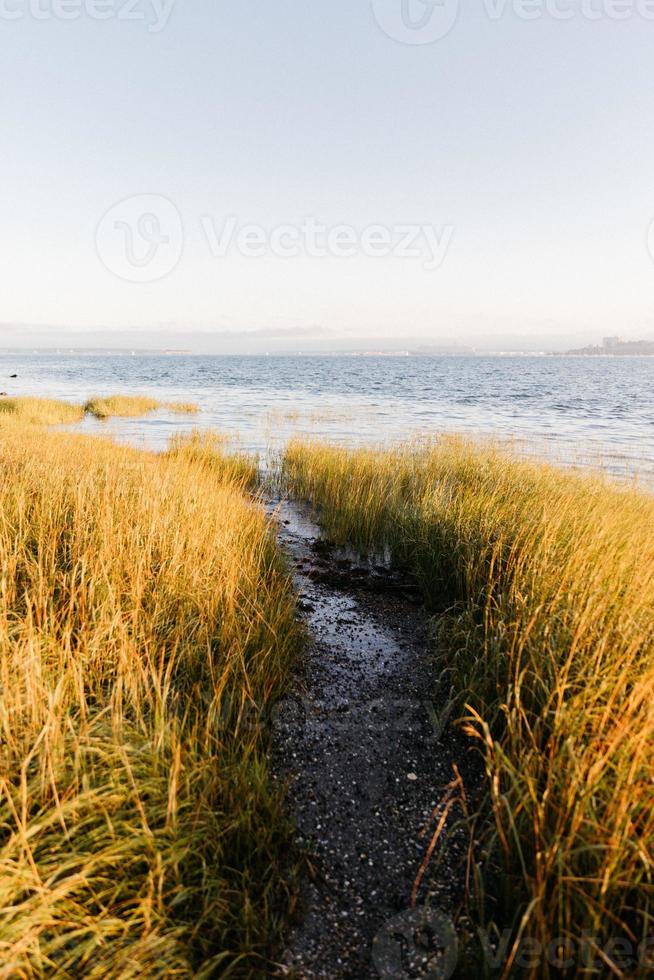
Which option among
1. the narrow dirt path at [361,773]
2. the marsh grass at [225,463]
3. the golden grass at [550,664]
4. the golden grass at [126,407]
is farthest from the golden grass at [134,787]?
the golden grass at [126,407]

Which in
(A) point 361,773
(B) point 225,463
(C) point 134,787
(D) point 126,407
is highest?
(D) point 126,407

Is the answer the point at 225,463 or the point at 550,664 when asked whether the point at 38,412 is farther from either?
the point at 550,664

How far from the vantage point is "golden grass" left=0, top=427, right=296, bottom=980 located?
191cm

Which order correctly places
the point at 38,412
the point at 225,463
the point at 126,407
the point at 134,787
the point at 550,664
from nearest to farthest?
1. the point at 134,787
2. the point at 550,664
3. the point at 225,463
4. the point at 38,412
5. the point at 126,407

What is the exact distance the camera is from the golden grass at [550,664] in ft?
6.68

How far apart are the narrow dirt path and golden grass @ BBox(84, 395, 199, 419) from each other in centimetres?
2270

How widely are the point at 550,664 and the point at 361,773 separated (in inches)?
55.3

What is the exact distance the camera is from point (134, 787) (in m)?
2.17

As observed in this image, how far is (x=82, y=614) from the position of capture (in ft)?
11.5

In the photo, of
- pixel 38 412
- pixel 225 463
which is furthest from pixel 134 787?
pixel 38 412

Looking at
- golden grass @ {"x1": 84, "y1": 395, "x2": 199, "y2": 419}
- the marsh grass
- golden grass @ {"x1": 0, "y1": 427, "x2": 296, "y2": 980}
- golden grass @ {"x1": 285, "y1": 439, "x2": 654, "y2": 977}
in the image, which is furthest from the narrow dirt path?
golden grass @ {"x1": 84, "y1": 395, "x2": 199, "y2": 419}

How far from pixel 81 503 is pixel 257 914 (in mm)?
A: 3807

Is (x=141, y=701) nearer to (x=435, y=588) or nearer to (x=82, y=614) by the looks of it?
(x=82, y=614)

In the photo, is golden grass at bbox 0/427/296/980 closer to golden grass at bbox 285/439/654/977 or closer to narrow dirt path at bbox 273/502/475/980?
narrow dirt path at bbox 273/502/475/980
